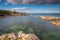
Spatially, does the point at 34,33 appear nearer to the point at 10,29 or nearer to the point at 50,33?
the point at 50,33

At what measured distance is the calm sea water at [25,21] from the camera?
6.07ft

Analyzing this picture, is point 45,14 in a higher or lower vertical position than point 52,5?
lower

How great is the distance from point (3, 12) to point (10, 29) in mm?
295

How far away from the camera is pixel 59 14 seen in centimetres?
190

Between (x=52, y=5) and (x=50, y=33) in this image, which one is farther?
(x=52, y=5)

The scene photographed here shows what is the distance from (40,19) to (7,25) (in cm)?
52

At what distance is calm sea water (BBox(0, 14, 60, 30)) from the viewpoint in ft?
6.07

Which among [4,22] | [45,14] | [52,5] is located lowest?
[4,22]

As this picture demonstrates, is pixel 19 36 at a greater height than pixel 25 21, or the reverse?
pixel 25 21

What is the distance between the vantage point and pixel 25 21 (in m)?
1.88

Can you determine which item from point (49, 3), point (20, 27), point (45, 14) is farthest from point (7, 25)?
point (49, 3)

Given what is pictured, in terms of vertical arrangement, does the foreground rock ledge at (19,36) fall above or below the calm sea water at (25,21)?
below

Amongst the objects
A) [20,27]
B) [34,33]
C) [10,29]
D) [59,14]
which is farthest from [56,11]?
[10,29]

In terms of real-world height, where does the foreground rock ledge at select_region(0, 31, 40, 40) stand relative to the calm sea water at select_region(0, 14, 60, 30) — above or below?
below
